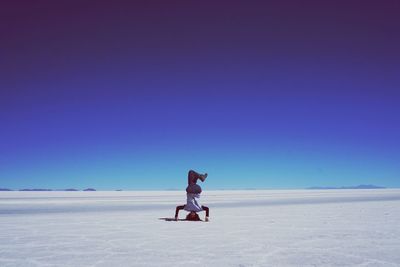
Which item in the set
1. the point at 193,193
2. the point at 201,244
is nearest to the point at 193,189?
the point at 193,193

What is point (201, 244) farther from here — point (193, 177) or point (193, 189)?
point (193, 177)

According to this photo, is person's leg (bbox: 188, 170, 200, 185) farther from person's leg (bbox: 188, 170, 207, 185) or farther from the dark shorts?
the dark shorts

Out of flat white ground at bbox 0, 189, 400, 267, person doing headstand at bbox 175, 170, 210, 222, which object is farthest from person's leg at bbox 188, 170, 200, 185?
flat white ground at bbox 0, 189, 400, 267

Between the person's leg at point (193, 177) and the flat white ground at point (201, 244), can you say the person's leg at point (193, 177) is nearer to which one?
the person's leg at point (193, 177)

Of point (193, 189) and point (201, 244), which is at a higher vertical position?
point (193, 189)

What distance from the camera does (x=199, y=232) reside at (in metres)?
10.4

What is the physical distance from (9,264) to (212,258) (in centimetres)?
307

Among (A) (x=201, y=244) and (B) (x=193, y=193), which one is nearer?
(A) (x=201, y=244)

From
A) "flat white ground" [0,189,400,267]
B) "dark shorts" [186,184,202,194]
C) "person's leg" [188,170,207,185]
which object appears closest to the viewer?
"flat white ground" [0,189,400,267]

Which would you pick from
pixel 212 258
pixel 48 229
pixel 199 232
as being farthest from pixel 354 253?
pixel 48 229

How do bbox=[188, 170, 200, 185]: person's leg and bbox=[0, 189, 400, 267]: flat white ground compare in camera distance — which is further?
bbox=[188, 170, 200, 185]: person's leg

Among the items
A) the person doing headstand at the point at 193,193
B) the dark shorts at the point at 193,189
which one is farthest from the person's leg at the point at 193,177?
the dark shorts at the point at 193,189

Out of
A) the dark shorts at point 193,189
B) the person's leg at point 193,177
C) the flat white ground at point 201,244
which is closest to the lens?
the flat white ground at point 201,244

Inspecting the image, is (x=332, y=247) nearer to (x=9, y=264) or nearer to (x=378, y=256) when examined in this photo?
(x=378, y=256)
